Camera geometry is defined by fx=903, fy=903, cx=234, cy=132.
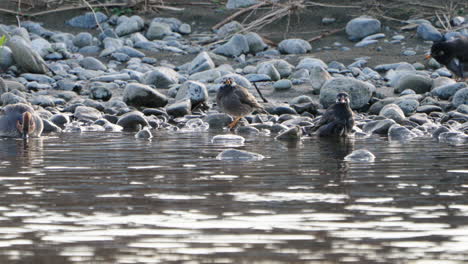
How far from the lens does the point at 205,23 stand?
748 inches

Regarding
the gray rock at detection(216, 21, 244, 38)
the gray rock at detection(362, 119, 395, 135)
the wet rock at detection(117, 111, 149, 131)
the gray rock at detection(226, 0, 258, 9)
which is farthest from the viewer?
the gray rock at detection(226, 0, 258, 9)

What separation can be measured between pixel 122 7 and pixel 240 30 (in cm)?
329

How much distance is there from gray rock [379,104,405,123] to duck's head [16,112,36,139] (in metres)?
4.31

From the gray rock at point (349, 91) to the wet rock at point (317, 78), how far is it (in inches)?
35.5

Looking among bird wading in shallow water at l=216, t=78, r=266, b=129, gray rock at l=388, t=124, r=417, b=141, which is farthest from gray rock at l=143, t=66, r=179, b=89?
gray rock at l=388, t=124, r=417, b=141

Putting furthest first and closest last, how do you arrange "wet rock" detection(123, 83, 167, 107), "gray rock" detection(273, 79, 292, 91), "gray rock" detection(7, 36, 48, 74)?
"gray rock" detection(7, 36, 48, 74)
"gray rock" detection(273, 79, 292, 91)
"wet rock" detection(123, 83, 167, 107)

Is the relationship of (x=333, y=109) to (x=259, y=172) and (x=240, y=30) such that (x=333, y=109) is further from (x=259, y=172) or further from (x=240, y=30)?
(x=240, y=30)

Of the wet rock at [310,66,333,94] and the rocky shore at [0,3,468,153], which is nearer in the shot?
the rocky shore at [0,3,468,153]

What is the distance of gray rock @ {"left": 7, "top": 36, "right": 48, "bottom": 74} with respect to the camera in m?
14.8

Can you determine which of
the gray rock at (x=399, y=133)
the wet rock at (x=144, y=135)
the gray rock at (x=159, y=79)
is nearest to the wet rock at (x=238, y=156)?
the wet rock at (x=144, y=135)

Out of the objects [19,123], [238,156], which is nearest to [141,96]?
[19,123]

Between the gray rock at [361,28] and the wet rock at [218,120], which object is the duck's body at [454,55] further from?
the wet rock at [218,120]

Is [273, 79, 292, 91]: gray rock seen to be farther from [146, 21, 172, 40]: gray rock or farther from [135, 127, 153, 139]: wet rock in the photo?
[146, 21, 172, 40]: gray rock

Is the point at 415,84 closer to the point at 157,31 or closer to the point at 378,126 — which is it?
the point at 378,126
